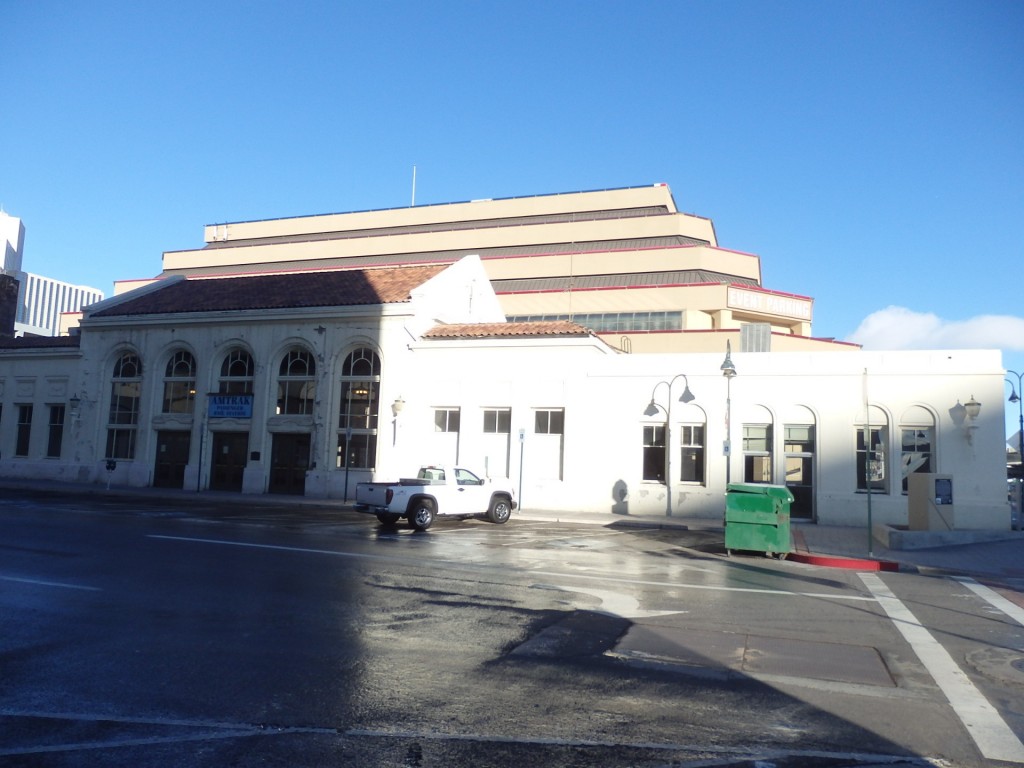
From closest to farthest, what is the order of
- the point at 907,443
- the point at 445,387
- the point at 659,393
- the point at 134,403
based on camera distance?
the point at 907,443 < the point at 659,393 < the point at 445,387 < the point at 134,403

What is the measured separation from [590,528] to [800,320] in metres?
34.1

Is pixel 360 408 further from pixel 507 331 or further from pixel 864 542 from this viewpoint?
pixel 864 542

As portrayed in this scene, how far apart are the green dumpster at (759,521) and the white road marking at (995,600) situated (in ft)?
10.5

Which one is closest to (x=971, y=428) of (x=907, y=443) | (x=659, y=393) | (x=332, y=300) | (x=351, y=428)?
(x=907, y=443)

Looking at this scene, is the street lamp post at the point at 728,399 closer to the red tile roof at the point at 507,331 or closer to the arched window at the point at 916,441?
the arched window at the point at 916,441

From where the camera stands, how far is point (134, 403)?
3659 cm

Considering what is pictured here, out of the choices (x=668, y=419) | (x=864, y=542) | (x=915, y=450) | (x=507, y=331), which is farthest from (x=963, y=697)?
(x=507, y=331)

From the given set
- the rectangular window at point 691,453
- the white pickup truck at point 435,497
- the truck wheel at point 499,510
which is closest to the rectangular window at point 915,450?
the rectangular window at point 691,453

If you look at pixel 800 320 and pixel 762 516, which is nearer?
pixel 762 516

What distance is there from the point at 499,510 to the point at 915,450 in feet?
44.7

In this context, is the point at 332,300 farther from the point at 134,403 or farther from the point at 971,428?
the point at 971,428

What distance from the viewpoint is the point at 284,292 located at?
3600 cm

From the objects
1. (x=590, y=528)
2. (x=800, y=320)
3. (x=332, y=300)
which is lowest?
(x=590, y=528)

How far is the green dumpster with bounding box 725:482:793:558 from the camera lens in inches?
642
